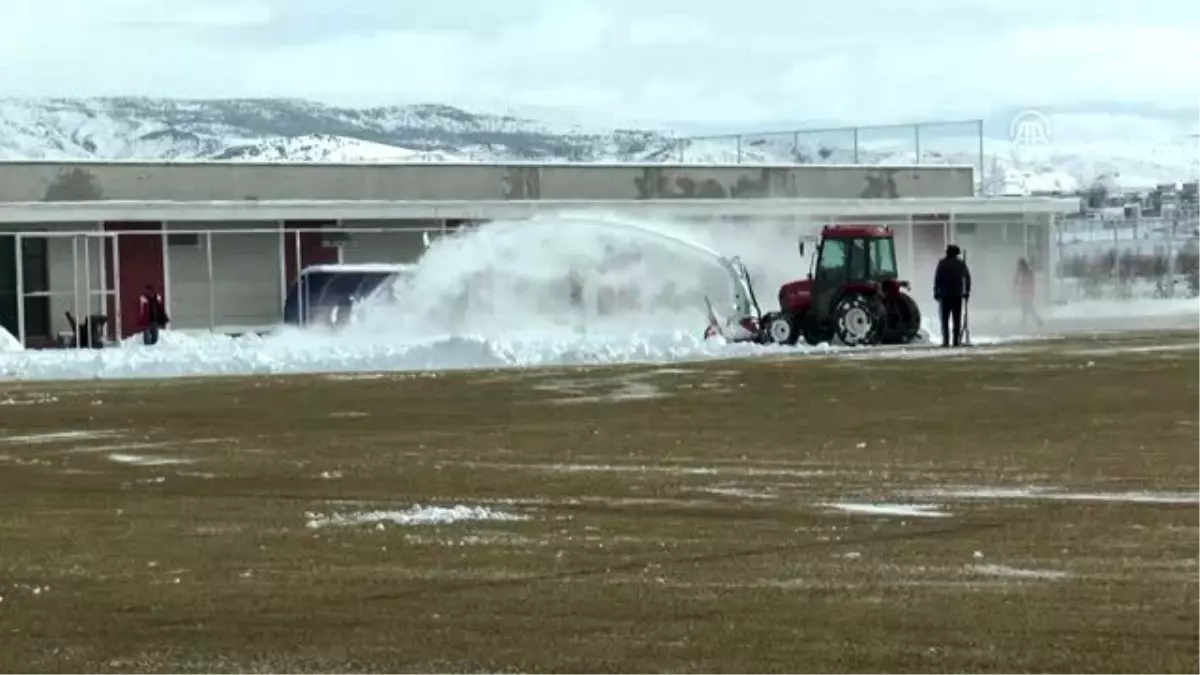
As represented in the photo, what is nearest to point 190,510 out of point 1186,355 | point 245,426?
point 245,426

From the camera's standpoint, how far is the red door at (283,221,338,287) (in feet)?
164

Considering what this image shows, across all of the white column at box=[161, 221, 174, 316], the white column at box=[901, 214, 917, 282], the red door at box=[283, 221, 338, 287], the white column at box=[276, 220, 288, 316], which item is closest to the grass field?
the white column at box=[161, 221, 174, 316]

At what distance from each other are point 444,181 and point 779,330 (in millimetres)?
19082

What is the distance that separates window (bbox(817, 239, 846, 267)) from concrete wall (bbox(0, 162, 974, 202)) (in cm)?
1854

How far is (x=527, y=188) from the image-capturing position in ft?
182

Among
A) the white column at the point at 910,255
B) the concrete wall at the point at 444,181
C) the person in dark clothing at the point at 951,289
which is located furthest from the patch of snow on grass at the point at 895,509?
the white column at the point at 910,255

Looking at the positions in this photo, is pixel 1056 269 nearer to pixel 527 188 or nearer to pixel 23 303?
pixel 527 188

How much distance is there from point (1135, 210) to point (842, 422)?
57.5m

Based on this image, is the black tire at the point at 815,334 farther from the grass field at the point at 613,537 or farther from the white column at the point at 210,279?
the white column at the point at 210,279

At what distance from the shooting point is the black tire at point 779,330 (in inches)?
1458

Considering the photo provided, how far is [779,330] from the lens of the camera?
121ft

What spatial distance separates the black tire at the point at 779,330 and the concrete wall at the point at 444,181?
1818cm

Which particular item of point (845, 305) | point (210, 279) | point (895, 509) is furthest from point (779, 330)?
point (895, 509)

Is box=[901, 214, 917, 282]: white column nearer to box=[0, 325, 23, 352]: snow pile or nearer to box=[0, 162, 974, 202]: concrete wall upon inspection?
box=[0, 162, 974, 202]: concrete wall
